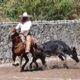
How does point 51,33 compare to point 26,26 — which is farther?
point 51,33

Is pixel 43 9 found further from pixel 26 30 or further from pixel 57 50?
pixel 26 30

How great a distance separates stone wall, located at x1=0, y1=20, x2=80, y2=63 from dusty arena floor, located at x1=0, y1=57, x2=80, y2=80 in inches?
26.2

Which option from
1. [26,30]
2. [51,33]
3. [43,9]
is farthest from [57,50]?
[43,9]

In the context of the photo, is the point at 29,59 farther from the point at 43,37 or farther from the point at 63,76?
the point at 63,76

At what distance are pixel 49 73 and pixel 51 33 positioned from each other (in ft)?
11.1

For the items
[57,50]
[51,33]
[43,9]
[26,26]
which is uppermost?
[26,26]

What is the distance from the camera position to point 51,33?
17375 millimetres

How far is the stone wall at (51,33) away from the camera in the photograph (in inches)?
671

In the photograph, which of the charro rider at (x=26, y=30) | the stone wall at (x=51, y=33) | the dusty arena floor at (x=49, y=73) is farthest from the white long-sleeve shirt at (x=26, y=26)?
the stone wall at (x=51, y=33)

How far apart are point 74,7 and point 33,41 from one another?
7549 mm

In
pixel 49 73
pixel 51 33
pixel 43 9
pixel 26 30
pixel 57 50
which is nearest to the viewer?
pixel 49 73

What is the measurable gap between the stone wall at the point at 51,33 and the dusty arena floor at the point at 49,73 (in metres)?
0.66

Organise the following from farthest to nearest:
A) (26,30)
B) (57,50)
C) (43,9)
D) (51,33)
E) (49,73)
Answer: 1. (43,9)
2. (51,33)
3. (57,50)
4. (26,30)
5. (49,73)

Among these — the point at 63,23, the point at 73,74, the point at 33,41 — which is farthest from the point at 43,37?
the point at 73,74
